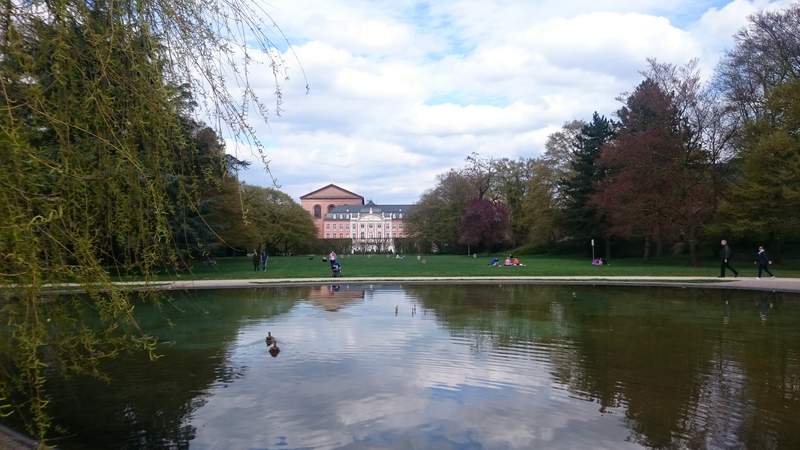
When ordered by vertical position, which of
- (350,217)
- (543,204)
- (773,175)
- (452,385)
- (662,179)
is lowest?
(452,385)

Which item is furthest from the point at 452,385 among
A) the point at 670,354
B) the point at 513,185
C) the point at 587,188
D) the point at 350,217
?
the point at 350,217

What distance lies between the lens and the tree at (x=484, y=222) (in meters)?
66.1

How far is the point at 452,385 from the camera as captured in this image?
25.7 ft

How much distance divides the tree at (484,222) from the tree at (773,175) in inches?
1322

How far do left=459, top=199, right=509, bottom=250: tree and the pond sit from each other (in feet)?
170

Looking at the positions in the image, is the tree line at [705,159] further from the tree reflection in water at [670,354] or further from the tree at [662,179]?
the tree reflection in water at [670,354]

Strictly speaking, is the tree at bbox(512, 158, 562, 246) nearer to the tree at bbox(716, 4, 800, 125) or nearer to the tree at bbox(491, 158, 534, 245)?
the tree at bbox(491, 158, 534, 245)

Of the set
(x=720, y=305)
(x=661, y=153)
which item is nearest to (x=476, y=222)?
(x=661, y=153)

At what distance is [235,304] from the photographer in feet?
59.1

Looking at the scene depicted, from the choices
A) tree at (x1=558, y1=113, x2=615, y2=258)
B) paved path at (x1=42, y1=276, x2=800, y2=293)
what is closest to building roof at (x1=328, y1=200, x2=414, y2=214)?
tree at (x1=558, y1=113, x2=615, y2=258)

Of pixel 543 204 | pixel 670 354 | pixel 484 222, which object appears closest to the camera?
pixel 670 354

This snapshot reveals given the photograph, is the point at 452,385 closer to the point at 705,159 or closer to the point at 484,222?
the point at 705,159

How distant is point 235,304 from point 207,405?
1123cm

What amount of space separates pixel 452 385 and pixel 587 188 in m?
43.0
